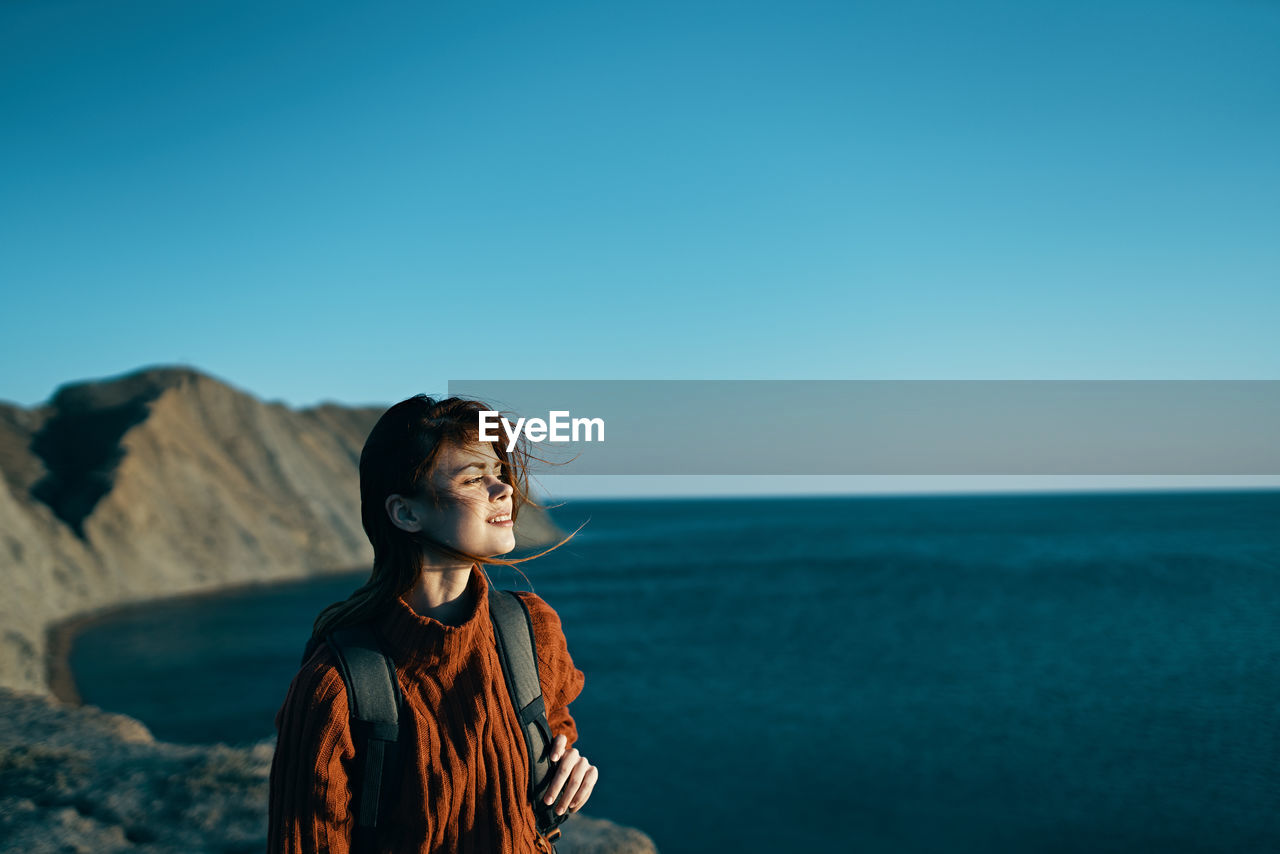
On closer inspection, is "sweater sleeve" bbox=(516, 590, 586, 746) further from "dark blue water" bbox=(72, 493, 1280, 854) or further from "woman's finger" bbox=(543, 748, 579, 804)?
"dark blue water" bbox=(72, 493, 1280, 854)

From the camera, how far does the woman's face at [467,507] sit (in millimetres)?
1604

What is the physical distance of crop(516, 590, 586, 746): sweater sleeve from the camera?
70.7 inches

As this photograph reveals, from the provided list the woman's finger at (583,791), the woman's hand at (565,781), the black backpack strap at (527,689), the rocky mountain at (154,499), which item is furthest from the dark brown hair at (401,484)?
the rocky mountain at (154,499)

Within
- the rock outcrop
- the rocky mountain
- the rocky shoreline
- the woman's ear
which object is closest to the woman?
the woman's ear

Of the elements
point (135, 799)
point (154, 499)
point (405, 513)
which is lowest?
point (135, 799)

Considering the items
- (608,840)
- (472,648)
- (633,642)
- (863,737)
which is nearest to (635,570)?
(633,642)

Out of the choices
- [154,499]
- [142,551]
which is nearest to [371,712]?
[142,551]

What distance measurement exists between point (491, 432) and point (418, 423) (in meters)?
0.15

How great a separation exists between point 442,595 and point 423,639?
115mm

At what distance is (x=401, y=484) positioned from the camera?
1.61 metres

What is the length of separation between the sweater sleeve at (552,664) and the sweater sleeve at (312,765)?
0.45 metres

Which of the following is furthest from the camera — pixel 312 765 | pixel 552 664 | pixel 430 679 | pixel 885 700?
pixel 885 700

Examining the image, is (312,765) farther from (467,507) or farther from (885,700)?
(885,700)

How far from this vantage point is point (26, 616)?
87.8ft
